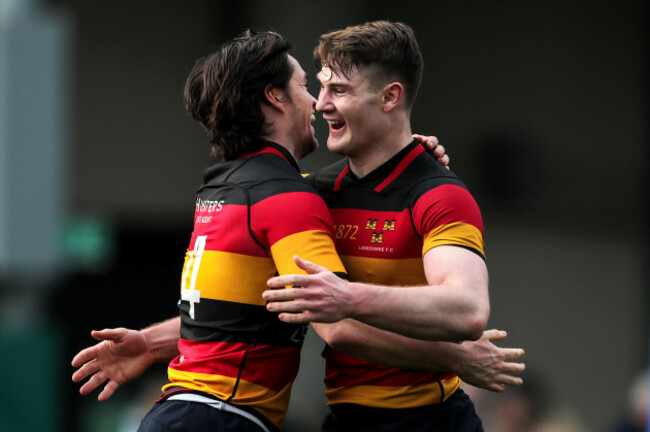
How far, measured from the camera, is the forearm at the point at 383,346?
3.84m

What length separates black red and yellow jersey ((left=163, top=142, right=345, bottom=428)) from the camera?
378 centimetres

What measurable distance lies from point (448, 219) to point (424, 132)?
7.36 metres

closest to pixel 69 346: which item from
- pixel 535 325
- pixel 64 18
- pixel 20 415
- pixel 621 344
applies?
pixel 20 415

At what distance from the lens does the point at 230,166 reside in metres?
4.12

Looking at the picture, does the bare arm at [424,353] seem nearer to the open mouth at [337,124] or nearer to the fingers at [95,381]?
the open mouth at [337,124]

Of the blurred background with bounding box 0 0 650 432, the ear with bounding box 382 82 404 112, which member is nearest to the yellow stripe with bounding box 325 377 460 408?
the ear with bounding box 382 82 404 112

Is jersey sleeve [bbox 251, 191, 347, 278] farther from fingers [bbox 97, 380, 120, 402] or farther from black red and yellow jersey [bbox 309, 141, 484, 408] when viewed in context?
fingers [bbox 97, 380, 120, 402]

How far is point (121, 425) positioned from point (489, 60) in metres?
5.55

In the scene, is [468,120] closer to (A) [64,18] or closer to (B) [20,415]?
(A) [64,18]

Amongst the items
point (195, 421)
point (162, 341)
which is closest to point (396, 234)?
point (195, 421)

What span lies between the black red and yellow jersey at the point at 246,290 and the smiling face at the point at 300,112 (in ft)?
1.19

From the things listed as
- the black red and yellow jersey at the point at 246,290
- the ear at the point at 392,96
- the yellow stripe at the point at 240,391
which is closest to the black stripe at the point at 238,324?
the black red and yellow jersey at the point at 246,290

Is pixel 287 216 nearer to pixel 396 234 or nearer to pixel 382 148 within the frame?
Result: pixel 396 234

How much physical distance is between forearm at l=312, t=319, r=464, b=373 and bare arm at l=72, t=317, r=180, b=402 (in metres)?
0.98
